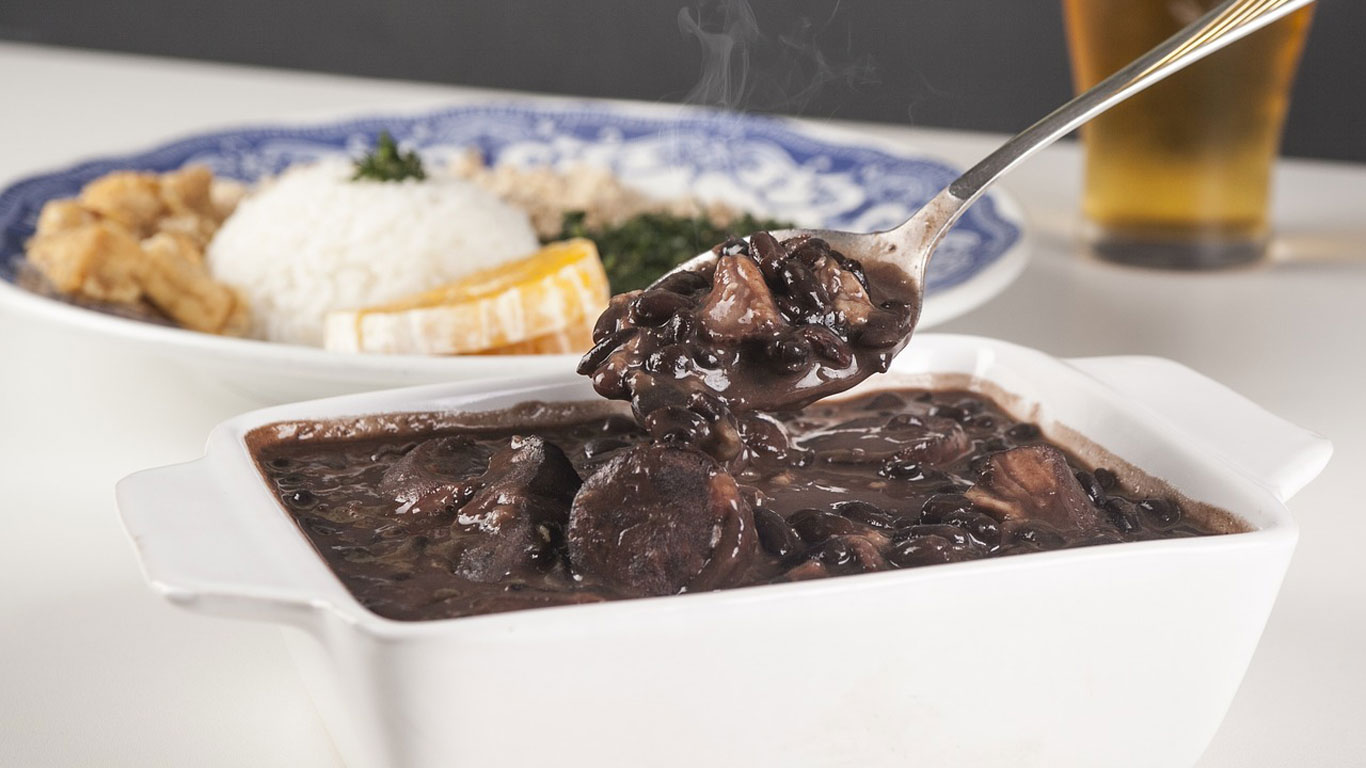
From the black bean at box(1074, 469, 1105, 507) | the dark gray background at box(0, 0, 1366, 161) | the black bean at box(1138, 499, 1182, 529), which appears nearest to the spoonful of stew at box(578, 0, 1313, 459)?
the black bean at box(1074, 469, 1105, 507)

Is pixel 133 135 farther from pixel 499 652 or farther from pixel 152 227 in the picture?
pixel 499 652

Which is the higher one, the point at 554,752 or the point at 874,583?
the point at 874,583

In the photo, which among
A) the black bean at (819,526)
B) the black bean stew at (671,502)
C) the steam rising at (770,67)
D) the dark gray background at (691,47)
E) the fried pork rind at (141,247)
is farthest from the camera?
the dark gray background at (691,47)

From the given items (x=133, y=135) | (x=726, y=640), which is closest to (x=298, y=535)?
(x=726, y=640)

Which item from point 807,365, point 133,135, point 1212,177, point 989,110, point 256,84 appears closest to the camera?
point 807,365

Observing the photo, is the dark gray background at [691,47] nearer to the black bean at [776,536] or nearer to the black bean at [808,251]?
the black bean at [808,251]

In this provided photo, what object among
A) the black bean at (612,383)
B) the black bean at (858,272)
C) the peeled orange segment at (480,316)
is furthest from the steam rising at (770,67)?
the black bean at (612,383)
